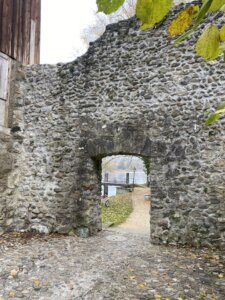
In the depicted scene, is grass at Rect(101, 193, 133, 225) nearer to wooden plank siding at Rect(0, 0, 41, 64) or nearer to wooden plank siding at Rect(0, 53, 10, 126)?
wooden plank siding at Rect(0, 53, 10, 126)

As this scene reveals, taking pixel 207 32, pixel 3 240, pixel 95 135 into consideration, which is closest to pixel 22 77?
pixel 95 135

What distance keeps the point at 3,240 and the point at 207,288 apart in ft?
13.1

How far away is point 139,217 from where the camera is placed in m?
9.73

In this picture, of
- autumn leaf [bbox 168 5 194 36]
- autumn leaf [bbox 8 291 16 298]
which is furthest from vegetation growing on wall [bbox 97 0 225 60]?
autumn leaf [bbox 8 291 16 298]

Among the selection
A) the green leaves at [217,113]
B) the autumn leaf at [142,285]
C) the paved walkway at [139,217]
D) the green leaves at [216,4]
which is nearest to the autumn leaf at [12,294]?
the autumn leaf at [142,285]

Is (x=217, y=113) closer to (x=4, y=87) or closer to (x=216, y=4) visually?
(x=216, y=4)

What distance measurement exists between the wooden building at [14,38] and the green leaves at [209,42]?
6078mm

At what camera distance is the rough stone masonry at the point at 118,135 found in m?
5.27

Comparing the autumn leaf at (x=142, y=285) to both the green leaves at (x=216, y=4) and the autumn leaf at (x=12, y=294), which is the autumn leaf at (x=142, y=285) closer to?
the autumn leaf at (x=12, y=294)

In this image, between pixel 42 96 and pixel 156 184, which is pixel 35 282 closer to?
pixel 156 184

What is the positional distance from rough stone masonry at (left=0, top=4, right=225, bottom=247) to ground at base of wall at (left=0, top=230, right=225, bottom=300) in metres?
0.57

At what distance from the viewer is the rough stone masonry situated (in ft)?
17.3

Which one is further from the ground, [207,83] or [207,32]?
[207,83]

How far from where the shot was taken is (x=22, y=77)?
6.78 meters
